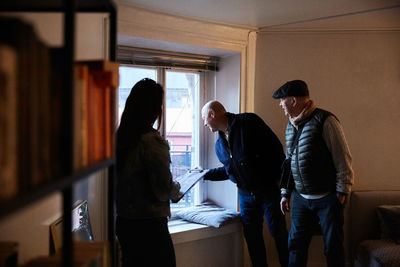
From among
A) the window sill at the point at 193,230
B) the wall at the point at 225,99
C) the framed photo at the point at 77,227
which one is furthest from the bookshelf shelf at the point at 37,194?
the wall at the point at 225,99

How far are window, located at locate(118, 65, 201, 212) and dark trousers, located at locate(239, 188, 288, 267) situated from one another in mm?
596

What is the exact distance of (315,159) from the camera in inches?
84.9

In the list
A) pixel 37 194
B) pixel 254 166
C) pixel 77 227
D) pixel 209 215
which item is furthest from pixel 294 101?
pixel 37 194

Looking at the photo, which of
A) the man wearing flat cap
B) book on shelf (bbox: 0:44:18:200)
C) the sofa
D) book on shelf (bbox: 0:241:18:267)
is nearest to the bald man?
the man wearing flat cap

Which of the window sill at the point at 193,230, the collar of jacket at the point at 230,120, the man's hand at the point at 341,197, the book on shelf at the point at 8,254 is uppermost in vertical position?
the collar of jacket at the point at 230,120

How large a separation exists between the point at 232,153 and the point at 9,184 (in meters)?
1.95

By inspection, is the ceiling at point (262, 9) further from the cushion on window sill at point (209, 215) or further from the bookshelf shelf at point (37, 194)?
the bookshelf shelf at point (37, 194)

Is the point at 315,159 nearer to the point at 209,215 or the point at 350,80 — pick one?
the point at 209,215

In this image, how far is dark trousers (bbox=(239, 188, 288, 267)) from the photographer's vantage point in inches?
95.9

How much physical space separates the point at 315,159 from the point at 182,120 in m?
1.18

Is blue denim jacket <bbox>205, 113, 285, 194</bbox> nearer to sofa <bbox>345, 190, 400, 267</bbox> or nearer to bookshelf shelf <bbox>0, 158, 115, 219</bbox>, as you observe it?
sofa <bbox>345, 190, 400, 267</bbox>

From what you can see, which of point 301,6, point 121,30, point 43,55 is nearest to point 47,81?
point 43,55

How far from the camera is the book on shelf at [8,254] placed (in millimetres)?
953

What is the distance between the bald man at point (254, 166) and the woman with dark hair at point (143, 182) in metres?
0.82
